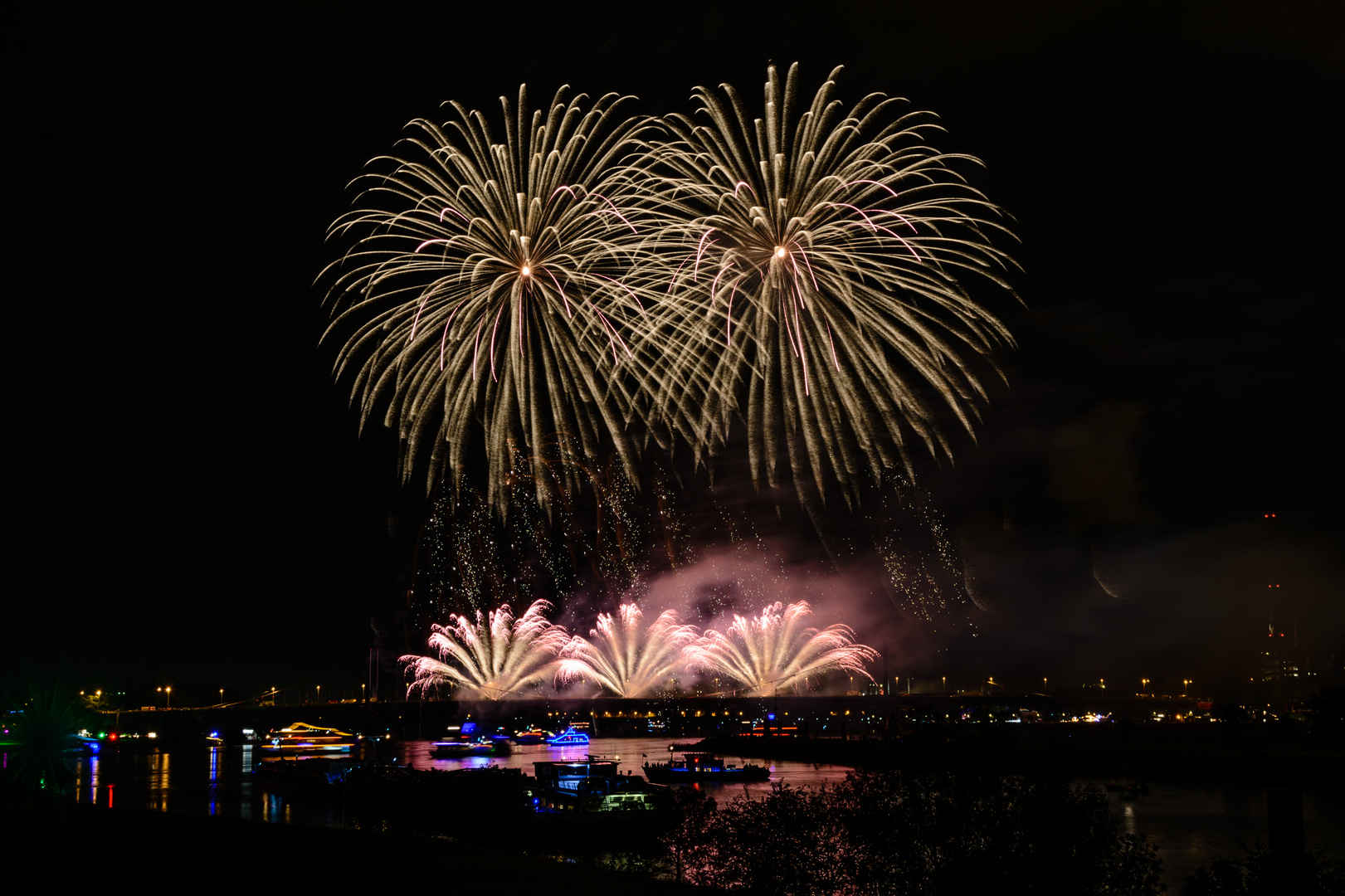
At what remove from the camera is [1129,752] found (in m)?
87.2

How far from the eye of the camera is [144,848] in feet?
77.4

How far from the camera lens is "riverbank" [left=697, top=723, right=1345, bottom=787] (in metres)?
71.8

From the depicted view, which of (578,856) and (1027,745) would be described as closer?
(578,856)

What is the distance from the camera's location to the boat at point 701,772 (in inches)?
3462

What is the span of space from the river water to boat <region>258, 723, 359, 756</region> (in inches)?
548

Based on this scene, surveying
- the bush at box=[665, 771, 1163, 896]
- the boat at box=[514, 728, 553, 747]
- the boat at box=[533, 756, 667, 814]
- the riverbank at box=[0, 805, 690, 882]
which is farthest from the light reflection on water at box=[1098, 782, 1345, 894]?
the boat at box=[514, 728, 553, 747]

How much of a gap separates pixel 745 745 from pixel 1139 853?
113 m

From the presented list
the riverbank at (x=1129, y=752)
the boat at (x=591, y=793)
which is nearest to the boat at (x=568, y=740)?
the riverbank at (x=1129, y=752)

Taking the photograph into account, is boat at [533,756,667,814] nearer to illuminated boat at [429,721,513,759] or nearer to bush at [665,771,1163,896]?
bush at [665,771,1163,896]

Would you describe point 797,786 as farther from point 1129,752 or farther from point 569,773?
point 1129,752

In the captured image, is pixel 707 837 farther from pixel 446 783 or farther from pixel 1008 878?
pixel 446 783

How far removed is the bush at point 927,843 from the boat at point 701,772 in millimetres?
63018

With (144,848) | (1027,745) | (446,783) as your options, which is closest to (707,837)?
(144,848)

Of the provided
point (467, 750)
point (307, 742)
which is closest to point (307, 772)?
point (467, 750)
